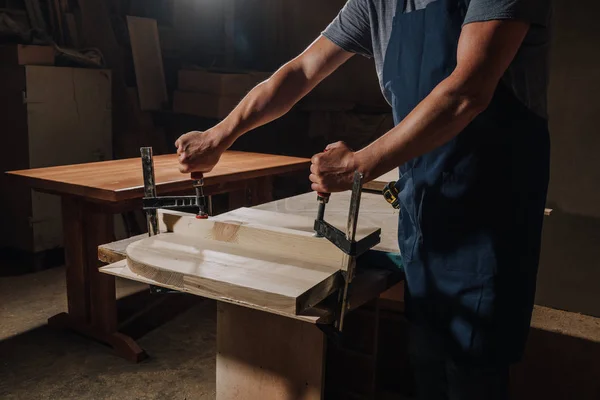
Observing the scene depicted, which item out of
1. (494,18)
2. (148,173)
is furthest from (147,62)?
(494,18)

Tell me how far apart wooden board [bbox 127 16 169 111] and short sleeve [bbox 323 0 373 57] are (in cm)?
338

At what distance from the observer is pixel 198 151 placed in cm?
135

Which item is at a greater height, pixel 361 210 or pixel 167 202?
pixel 167 202

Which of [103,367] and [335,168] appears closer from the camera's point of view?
[335,168]

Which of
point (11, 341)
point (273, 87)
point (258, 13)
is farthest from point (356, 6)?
point (258, 13)

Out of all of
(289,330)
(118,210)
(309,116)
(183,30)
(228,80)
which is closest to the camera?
(289,330)

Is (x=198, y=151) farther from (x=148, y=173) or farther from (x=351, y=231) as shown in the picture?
(x=351, y=231)

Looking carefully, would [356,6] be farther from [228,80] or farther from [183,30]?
[183,30]

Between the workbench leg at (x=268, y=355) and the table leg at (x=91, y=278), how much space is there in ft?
4.22

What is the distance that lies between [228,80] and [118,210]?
1.87 metres

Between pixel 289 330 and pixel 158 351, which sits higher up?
pixel 289 330

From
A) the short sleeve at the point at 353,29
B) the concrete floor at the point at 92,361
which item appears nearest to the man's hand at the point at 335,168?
the short sleeve at the point at 353,29

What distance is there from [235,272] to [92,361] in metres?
1.93

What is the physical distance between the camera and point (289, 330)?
56.3 inches
